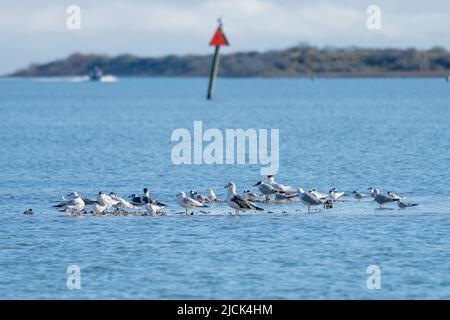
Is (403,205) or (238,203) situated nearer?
(238,203)

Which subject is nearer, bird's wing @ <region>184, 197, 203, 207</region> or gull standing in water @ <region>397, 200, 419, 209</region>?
bird's wing @ <region>184, 197, 203, 207</region>

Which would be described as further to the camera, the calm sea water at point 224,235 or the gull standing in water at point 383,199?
the gull standing in water at point 383,199

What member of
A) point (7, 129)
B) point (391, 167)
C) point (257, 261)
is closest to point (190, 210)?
point (257, 261)

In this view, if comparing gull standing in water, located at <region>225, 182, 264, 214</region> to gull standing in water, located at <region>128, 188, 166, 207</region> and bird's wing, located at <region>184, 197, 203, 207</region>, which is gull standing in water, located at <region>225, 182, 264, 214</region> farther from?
gull standing in water, located at <region>128, 188, 166, 207</region>

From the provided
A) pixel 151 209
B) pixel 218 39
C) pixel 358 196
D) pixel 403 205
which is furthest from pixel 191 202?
pixel 218 39

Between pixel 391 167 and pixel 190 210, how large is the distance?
17.8 metres

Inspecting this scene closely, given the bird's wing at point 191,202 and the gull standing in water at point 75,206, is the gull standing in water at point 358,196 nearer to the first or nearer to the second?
the bird's wing at point 191,202

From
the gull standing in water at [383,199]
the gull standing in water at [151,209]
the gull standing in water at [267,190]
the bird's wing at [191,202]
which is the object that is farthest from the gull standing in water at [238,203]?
the gull standing in water at [383,199]

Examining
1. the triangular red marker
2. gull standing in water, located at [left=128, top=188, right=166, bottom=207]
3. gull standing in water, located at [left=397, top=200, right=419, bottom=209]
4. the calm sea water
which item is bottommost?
the calm sea water

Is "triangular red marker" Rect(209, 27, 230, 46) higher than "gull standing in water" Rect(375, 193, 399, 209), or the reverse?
"triangular red marker" Rect(209, 27, 230, 46)

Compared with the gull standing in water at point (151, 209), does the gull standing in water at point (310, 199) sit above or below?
above

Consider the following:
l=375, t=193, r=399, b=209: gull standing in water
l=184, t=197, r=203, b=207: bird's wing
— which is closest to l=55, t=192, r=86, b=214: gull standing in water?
l=184, t=197, r=203, b=207: bird's wing

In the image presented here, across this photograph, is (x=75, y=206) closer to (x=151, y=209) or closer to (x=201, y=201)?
(x=151, y=209)
